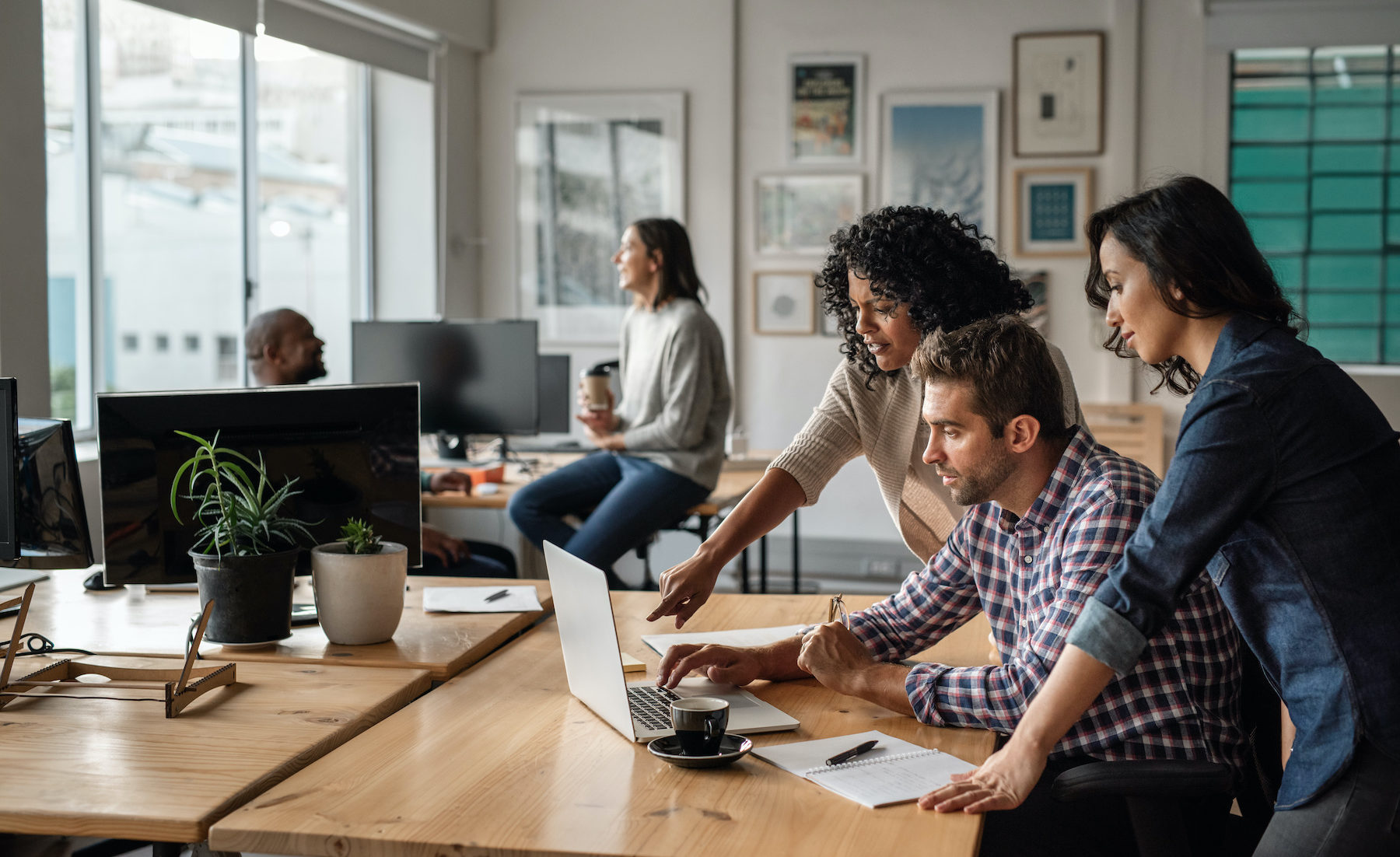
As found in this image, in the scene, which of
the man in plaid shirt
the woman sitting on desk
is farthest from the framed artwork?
the man in plaid shirt

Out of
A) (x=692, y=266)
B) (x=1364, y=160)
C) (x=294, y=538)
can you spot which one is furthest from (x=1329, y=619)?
(x=1364, y=160)

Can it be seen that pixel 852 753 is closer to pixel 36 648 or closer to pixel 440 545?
pixel 36 648

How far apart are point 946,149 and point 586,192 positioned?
68.6 inches

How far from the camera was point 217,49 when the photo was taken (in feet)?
14.8

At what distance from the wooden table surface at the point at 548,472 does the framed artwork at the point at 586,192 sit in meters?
1.33

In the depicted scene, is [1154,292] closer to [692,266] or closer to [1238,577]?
[1238,577]

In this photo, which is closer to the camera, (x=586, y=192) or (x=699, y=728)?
(x=699, y=728)

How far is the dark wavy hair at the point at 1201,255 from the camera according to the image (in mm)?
1403

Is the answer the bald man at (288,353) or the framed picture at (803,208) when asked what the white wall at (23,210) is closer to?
the bald man at (288,353)

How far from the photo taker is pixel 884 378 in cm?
226

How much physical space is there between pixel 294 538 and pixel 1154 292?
4.54 feet

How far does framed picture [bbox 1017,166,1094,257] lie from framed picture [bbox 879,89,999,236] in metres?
0.13

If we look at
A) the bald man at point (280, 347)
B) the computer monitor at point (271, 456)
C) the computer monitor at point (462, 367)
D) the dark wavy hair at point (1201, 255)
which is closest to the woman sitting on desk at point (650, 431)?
the computer monitor at point (462, 367)

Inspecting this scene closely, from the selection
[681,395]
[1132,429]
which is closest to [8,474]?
[681,395]
